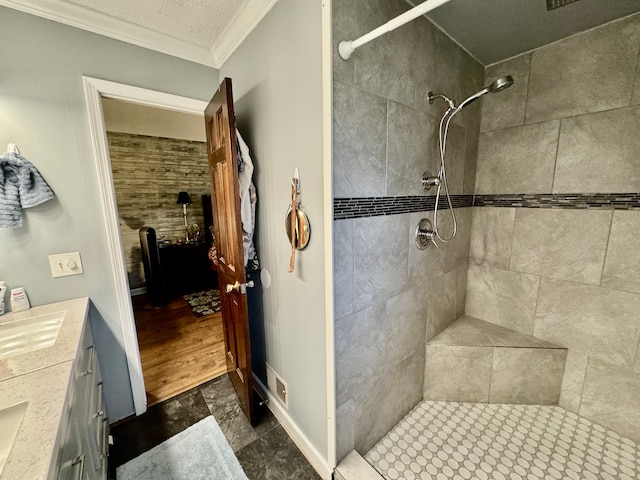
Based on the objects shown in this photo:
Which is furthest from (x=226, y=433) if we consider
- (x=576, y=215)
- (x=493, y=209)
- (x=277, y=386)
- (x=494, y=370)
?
(x=576, y=215)

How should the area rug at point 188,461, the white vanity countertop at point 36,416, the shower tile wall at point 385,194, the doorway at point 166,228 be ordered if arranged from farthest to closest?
the doorway at point 166,228, the area rug at point 188,461, the shower tile wall at point 385,194, the white vanity countertop at point 36,416

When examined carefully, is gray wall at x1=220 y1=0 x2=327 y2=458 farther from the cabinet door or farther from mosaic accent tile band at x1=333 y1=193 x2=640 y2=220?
the cabinet door

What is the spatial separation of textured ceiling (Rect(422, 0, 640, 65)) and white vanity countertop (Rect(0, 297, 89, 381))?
7.12 ft

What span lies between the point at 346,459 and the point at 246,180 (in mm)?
1629

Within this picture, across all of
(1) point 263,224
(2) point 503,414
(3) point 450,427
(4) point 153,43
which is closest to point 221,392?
(1) point 263,224

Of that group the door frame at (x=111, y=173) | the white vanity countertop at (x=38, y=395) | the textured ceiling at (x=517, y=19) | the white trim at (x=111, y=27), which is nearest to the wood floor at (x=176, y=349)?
the door frame at (x=111, y=173)

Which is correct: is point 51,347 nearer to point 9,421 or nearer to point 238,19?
point 9,421

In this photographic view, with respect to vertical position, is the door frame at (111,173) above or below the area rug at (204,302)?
above

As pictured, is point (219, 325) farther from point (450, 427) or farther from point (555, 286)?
point (555, 286)

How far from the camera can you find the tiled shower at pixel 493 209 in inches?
47.4

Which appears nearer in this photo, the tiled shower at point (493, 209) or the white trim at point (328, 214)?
the white trim at point (328, 214)

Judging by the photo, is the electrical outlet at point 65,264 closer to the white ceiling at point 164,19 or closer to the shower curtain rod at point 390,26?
the white ceiling at point 164,19

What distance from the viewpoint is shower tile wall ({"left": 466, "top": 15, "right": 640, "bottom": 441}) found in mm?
1437

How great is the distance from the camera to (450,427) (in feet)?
5.24
